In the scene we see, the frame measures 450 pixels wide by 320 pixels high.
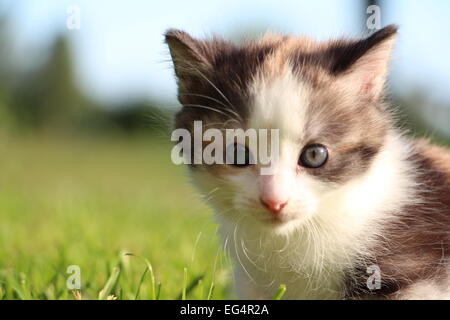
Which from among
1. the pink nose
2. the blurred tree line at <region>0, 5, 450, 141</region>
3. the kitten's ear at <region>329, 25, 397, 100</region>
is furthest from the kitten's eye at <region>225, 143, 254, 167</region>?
the blurred tree line at <region>0, 5, 450, 141</region>

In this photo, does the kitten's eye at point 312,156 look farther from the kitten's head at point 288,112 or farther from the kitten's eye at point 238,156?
the kitten's eye at point 238,156

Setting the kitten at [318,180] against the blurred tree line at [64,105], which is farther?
the blurred tree line at [64,105]

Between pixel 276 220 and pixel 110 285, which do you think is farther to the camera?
pixel 110 285

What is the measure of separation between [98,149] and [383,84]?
1406 centimetres

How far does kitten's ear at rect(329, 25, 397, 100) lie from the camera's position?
225cm

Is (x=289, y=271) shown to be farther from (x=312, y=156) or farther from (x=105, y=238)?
(x=105, y=238)

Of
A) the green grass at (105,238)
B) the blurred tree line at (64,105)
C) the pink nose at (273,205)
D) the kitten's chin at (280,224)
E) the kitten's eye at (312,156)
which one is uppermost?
the blurred tree line at (64,105)

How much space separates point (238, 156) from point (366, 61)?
2.25ft

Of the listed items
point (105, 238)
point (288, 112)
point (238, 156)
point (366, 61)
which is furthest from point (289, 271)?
point (105, 238)

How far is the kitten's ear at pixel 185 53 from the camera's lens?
7.57 ft

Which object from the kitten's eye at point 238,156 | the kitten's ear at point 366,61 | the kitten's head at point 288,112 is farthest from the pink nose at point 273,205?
the kitten's ear at point 366,61

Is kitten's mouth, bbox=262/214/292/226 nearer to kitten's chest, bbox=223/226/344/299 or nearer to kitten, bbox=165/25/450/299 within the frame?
kitten, bbox=165/25/450/299

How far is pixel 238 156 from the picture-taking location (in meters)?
2.10
